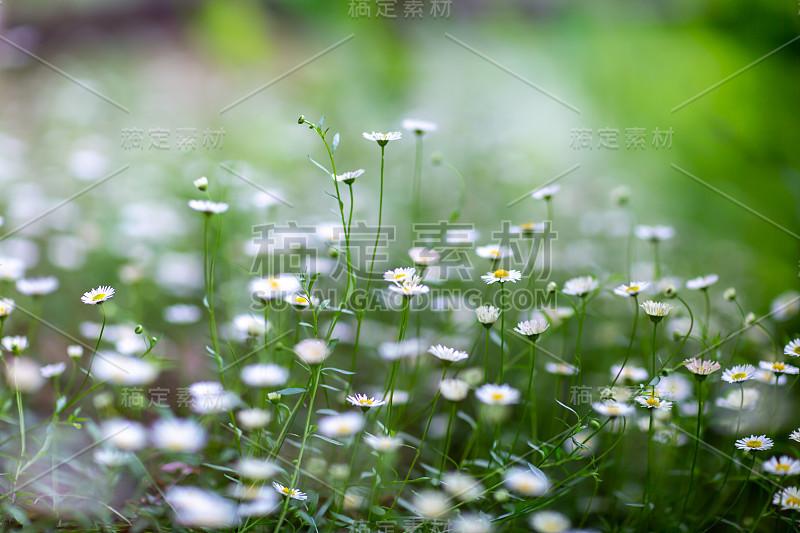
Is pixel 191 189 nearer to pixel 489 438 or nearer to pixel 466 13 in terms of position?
pixel 489 438

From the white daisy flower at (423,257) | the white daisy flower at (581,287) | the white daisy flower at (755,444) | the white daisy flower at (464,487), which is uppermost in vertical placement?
the white daisy flower at (423,257)

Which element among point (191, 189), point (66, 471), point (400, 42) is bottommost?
point (66, 471)

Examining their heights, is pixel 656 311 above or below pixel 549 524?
above

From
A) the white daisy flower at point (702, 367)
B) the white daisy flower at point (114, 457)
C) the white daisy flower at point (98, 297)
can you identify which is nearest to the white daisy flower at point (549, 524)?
the white daisy flower at point (702, 367)

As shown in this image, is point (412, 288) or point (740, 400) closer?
point (412, 288)

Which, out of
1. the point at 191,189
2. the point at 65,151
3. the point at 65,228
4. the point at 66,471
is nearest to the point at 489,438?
the point at 66,471

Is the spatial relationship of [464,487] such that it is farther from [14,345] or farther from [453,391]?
[14,345]

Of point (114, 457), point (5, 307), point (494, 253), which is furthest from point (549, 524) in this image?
point (5, 307)

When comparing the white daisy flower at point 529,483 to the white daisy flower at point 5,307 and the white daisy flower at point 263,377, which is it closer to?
the white daisy flower at point 263,377
